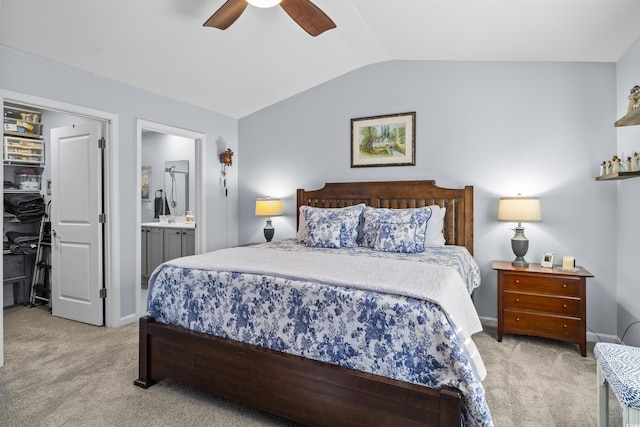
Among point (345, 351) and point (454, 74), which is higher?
point (454, 74)

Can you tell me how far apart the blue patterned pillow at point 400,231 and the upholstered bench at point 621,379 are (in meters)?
1.54

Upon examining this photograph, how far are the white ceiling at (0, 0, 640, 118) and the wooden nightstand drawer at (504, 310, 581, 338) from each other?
7.59 feet

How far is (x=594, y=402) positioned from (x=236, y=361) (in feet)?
7.30

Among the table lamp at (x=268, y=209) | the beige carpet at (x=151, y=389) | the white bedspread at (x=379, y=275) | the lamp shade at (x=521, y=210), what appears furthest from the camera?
the table lamp at (x=268, y=209)

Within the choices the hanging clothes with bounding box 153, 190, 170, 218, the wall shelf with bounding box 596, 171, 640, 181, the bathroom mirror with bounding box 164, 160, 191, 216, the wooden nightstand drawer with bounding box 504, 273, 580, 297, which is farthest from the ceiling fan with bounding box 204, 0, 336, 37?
the hanging clothes with bounding box 153, 190, 170, 218

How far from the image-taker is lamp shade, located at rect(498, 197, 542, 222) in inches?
120

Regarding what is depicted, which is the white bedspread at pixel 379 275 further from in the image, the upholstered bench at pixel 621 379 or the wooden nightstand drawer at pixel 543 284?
the wooden nightstand drawer at pixel 543 284

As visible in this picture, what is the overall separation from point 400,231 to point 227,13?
2200 mm

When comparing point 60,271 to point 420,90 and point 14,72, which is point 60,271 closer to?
point 14,72

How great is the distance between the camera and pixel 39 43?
107 inches

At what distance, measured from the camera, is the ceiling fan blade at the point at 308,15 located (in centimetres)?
223

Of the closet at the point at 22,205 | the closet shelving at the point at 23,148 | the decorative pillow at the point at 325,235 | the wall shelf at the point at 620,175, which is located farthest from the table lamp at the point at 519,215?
the closet shelving at the point at 23,148

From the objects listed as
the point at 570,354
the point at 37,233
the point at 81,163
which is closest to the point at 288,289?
the point at 570,354

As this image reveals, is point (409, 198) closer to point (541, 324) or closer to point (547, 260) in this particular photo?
point (547, 260)
